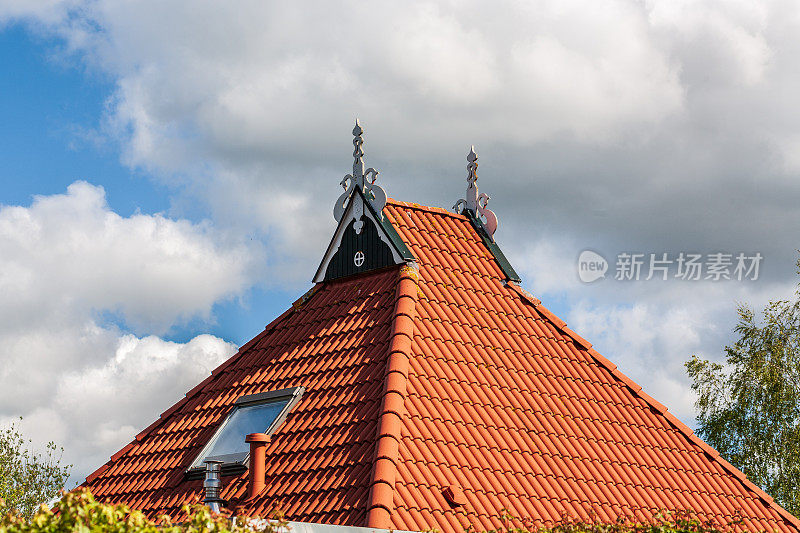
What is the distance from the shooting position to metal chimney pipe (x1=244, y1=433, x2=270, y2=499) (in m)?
14.1

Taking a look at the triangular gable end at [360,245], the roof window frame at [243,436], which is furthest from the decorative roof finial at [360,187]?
the roof window frame at [243,436]

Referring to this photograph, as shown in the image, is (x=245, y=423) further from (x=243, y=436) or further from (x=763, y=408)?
(x=763, y=408)

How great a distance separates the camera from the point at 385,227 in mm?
17078

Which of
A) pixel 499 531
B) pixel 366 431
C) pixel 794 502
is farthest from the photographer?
pixel 794 502

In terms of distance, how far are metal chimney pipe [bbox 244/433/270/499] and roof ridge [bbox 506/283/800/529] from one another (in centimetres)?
617

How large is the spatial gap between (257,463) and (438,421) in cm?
280

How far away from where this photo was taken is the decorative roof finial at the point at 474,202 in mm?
19391

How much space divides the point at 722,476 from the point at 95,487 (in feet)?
37.4

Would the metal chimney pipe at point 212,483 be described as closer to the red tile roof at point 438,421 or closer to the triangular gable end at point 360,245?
the red tile roof at point 438,421

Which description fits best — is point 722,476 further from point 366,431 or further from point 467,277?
point 366,431

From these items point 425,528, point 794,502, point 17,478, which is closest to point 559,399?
point 425,528

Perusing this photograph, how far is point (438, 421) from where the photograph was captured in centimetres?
1393

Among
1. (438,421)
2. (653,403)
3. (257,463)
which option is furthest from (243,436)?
(653,403)

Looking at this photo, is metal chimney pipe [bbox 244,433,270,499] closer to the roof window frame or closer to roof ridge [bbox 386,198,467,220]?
→ the roof window frame
